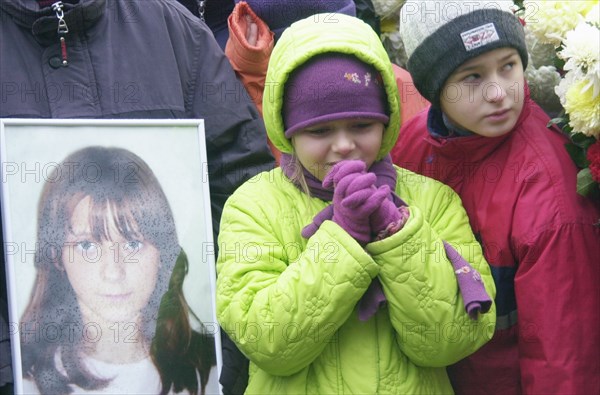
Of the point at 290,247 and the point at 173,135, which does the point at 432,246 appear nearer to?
the point at 290,247

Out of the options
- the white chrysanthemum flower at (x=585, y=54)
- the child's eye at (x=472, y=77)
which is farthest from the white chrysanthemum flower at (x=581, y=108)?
the child's eye at (x=472, y=77)

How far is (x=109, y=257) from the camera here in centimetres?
313

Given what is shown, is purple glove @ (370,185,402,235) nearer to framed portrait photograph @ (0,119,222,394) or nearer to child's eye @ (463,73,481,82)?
child's eye @ (463,73,481,82)

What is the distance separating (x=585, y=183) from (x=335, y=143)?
688 mm

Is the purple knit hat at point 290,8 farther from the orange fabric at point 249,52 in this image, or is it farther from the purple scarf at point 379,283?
the purple scarf at point 379,283

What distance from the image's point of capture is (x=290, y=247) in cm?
289

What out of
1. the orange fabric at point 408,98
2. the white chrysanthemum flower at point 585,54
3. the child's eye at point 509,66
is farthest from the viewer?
the orange fabric at point 408,98

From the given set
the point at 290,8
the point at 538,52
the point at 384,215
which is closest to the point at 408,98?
the point at 290,8

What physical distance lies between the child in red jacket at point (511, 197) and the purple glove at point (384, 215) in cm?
40

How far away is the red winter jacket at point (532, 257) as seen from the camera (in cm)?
284

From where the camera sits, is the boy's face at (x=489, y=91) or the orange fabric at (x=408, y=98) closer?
the boy's face at (x=489, y=91)

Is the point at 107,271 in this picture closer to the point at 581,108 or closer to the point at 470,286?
the point at 470,286

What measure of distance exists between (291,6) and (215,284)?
111 cm

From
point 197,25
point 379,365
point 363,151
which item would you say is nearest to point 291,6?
point 197,25
